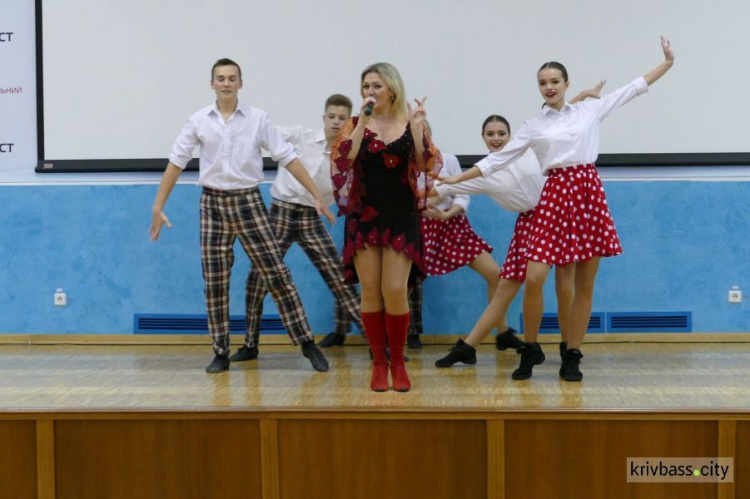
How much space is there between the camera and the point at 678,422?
352 centimetres

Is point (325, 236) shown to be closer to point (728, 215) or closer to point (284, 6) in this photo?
point (284, 6)

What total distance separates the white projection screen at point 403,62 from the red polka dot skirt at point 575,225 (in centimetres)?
145

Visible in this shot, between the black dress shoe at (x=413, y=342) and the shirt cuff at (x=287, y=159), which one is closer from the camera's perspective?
the shirt cuff at (x=287, y=159)

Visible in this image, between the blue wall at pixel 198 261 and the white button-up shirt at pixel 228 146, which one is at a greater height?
the white button-up shirt at pixel 228 146

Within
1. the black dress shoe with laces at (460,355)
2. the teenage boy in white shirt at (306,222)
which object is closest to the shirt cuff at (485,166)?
the black dress shoe with laces at (460,355)

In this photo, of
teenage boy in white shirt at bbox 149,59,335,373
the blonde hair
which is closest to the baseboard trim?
teenage boy in white shirt at bbox 149,59,335,373

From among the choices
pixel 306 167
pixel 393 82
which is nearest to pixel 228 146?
pixel 306 167

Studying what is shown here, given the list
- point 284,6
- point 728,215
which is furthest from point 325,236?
point 728,215

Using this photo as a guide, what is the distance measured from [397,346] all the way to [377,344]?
9 centimetres

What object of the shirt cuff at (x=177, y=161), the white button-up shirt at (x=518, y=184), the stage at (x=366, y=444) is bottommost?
the stage at (x=366, y=444)

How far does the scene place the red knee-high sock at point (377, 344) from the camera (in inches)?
163

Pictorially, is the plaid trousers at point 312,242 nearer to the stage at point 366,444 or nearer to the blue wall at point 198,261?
the blue wall at point 198,261

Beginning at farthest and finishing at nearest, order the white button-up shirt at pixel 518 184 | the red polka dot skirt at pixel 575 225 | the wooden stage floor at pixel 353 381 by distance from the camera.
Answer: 1. the white button-up shirt at pixel 518 184
2. the red polka dot skirt at pixel 575 225
3. the wooden stage floor at pixel 353 381

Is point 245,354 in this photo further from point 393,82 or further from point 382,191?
point 393,82
